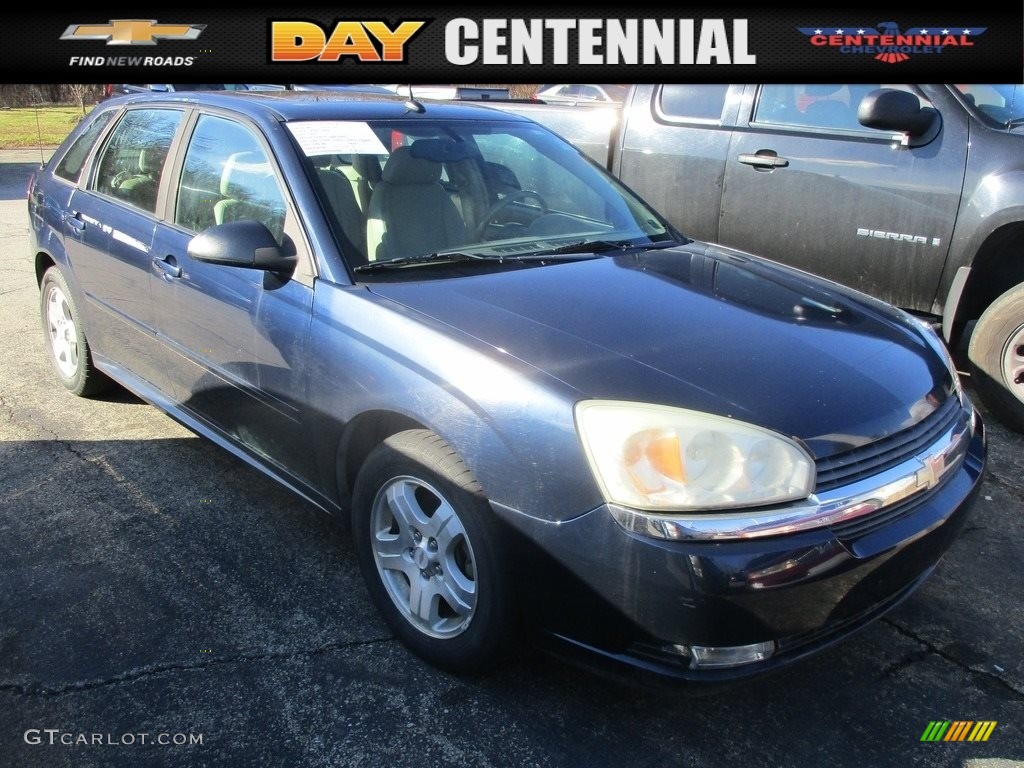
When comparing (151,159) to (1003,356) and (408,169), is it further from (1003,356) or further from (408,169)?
(1003,356)

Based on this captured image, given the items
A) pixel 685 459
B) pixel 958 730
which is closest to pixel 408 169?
pixel 685 459

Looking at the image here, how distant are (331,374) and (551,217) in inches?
45.6

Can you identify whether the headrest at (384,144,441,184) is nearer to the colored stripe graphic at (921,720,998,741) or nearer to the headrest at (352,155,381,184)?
the headrest at (352,155,381,184)

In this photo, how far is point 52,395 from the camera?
483 centimetres

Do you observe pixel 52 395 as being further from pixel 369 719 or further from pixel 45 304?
pixel 369 719

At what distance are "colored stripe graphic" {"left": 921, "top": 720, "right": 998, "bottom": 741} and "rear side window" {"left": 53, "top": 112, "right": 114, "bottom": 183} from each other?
4276 millimetres

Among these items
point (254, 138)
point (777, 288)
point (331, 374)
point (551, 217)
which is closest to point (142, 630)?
point (331, 374)

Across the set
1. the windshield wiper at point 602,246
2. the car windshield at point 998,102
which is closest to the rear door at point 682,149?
the car windshield at point 998,102

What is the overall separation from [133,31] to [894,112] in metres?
4.53

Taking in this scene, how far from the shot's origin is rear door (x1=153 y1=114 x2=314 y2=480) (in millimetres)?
2941

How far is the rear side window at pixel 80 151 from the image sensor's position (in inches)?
173

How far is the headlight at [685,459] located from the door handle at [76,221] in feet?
10.2

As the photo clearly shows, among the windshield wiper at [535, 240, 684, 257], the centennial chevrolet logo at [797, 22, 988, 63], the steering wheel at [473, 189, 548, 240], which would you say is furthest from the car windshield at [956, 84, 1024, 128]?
the steering wheel at [473, 189, 548, 240]

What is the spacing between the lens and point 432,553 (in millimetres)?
2559
